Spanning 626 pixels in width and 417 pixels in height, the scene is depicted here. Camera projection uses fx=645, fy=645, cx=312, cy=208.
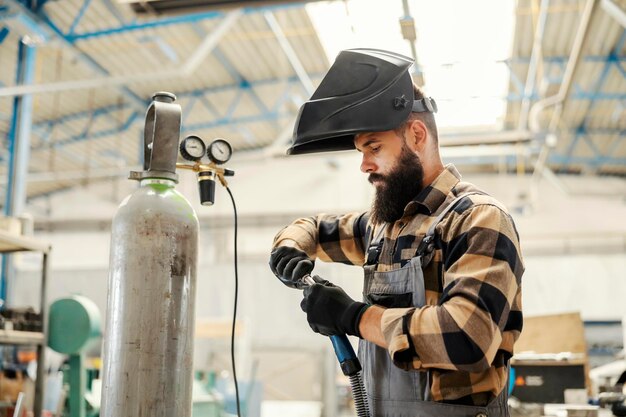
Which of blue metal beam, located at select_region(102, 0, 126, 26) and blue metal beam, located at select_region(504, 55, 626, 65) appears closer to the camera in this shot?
blue metal beam, located at select_region(102, 0, 126, 26)

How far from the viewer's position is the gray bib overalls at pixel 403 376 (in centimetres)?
120

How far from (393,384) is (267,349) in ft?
22.2

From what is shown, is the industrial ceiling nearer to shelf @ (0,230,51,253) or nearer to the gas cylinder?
shelf @ (0,230,51,253)

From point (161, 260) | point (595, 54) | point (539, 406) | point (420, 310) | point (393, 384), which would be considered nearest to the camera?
point (420, 310)

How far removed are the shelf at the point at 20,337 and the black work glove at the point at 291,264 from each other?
191 cm

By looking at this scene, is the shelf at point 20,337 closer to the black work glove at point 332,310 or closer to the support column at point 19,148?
the support column at point 19,148

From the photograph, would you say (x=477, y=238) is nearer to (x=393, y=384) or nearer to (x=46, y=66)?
(x=393, y=384)

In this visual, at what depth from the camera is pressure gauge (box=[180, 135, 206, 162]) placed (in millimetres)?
1732

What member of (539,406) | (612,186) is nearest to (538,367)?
(539,406)

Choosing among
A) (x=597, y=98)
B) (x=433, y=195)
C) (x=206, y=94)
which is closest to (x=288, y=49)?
(x=206, y=94)

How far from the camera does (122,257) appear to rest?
158 cm

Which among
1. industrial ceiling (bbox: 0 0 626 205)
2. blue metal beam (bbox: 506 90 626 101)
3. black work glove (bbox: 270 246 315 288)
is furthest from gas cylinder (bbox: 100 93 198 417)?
blue metal beam (bbox: 506 90 626 101)

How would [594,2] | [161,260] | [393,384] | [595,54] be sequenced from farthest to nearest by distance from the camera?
1. [595,54]
2. [594,2]
3. [161,260]
4. [393,384]

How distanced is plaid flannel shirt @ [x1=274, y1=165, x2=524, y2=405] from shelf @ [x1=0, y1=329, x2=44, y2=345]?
7.08 ft
